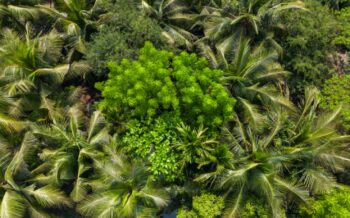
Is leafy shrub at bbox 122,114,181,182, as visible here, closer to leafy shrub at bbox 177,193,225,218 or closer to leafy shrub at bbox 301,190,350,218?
leafy shrub at bbox 177,193,225,218

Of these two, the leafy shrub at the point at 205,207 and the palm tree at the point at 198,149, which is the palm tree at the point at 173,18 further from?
the leafy shrub at the point at 205,207

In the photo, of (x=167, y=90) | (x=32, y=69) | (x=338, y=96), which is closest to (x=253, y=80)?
(x=338, y=96)

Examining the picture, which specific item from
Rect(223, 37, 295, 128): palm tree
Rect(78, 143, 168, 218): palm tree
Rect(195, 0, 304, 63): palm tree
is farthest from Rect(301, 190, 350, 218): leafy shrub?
Rect(195, 0, 304, 63): palm tree

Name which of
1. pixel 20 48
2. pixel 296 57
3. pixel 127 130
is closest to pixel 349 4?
pixel 296 57

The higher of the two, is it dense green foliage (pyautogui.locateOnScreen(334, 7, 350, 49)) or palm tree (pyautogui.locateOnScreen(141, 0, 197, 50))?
dense green foliage (pyautogui.locateOnScreen(334, 7, 350, 49))

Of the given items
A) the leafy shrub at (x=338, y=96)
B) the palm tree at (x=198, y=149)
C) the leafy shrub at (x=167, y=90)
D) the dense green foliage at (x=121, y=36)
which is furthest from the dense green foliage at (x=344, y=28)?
the dense green foliage at (x=121, y=36)

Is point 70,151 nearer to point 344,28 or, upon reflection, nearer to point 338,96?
point 338,96
